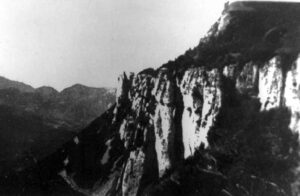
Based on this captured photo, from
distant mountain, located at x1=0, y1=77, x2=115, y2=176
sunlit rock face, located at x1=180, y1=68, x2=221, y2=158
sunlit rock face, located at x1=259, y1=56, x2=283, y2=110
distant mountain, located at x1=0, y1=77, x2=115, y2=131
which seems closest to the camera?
sunlit rock face, located at x1=259, y1=56, x2=283, y2=110

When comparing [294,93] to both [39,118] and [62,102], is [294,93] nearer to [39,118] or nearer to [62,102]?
[39,118]

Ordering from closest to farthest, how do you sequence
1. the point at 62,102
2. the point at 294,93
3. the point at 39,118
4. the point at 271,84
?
the point at 294,93 < the point at 271,84 < the point at 39,118 < the point at 62,102

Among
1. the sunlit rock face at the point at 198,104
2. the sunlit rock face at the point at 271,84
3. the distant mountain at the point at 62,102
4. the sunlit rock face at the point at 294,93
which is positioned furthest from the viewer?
the distant mountain at the point at 62,102

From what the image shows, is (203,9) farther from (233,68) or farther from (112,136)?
(112,136)

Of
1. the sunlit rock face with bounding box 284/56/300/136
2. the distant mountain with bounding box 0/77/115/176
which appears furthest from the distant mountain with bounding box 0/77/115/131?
the sunlit rock face with bounding box 284/56/300/136

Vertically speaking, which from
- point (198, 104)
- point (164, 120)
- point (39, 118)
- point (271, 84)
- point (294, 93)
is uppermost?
point (271, 84)

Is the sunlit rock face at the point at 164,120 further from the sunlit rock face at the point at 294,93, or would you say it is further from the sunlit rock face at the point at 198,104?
the sunlit rock face at the point at 294,93

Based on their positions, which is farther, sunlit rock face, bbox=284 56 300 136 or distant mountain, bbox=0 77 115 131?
distant mountain, bbox=0 77 115 131

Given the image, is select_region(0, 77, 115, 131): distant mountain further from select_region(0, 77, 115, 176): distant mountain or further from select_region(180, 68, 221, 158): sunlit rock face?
select_region(180, 68, 221, 158): sunlit rock face

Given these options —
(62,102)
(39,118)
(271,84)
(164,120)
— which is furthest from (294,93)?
(62,102)

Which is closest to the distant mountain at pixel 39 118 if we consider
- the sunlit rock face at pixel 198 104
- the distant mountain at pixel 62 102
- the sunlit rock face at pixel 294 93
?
the distant mountain at pixel 62 102

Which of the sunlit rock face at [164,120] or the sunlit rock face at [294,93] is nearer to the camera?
the sunlit rock face at [294,93]
